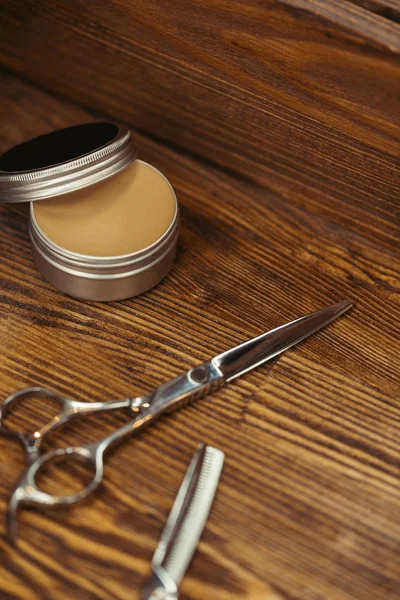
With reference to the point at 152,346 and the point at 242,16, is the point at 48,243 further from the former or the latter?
the point at 242,16

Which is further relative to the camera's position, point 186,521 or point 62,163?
point 62,163

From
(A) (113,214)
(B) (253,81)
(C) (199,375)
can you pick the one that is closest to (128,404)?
(C) (199,375)

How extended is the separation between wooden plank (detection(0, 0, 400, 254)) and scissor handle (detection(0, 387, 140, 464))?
33cm

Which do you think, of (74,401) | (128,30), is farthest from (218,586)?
(128,30)

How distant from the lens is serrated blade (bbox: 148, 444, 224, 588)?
0.47 m

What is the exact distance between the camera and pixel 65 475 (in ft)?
1.69

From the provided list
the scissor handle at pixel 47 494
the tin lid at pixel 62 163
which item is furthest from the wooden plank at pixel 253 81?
the scissor handle at pixel 47 494

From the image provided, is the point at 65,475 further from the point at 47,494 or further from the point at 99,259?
the point at 99,259

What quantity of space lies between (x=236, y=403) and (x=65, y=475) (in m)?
0.15

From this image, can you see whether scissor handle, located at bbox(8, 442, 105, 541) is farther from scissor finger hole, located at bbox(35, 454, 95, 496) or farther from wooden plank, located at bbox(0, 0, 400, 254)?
wooden plank, located at bbox(0, 0, 400, 254)

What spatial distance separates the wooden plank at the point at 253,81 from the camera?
0.59 metres

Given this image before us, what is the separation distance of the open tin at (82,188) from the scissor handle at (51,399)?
117mm

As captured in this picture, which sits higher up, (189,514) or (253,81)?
(253,81)

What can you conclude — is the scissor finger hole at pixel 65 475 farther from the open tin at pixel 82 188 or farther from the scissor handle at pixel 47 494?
the open tin at pixel 82 188
